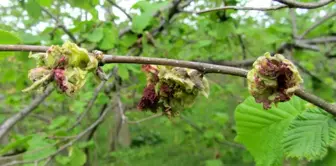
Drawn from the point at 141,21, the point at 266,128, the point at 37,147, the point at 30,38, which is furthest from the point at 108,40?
the point at 266,128

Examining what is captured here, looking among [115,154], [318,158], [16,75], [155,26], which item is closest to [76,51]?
[318,158]

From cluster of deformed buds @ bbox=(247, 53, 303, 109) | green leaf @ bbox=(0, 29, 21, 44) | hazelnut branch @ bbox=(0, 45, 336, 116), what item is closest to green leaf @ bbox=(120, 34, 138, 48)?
green leaf @ bbox=(0, 29, 21, 44)

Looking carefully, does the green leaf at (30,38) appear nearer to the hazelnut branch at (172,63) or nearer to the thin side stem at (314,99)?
the hazelnut branch at (172,63)

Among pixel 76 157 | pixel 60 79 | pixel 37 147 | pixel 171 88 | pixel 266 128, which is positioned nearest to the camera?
pixel 60 79

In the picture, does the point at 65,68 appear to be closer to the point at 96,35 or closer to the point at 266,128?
the point at 266,128

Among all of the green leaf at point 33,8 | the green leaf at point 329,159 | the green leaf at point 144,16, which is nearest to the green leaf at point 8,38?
the green leaf at point 329,159
